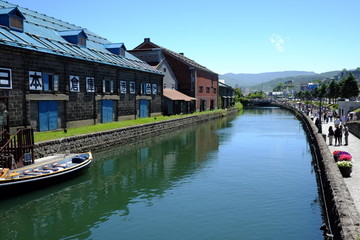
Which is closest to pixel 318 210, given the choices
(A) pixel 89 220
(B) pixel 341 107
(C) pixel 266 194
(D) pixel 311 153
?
(C) pixel 266 194

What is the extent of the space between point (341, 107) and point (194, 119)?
23.9 meters

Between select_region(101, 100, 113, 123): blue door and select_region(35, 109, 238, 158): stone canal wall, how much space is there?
14.0ft

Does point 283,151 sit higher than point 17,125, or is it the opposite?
point 17,125

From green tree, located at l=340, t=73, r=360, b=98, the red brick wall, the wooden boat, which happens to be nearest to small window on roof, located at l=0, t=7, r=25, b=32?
the wooden boat

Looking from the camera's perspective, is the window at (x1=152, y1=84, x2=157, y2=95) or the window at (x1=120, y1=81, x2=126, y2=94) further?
the window at (x1=152, y1=84, x2=157, y2=95)

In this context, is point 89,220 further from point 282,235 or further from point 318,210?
point 318,210

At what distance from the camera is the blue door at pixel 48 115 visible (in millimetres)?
29891

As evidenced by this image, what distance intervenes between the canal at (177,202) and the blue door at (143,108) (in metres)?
22.1

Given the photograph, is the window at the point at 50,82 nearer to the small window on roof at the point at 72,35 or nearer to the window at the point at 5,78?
the window at the point at 5,78

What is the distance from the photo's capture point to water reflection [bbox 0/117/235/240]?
13656 millimetres

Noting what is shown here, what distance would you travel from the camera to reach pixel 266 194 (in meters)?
17.6

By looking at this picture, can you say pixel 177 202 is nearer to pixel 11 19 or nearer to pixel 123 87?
pixel 11 19

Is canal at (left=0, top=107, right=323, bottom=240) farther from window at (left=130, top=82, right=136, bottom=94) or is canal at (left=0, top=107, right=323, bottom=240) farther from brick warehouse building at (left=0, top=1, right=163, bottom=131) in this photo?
window at (left=130, top=82, right=136, bottom=94)

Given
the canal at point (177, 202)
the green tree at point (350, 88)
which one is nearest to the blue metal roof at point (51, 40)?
the canal at point (177, 202)
